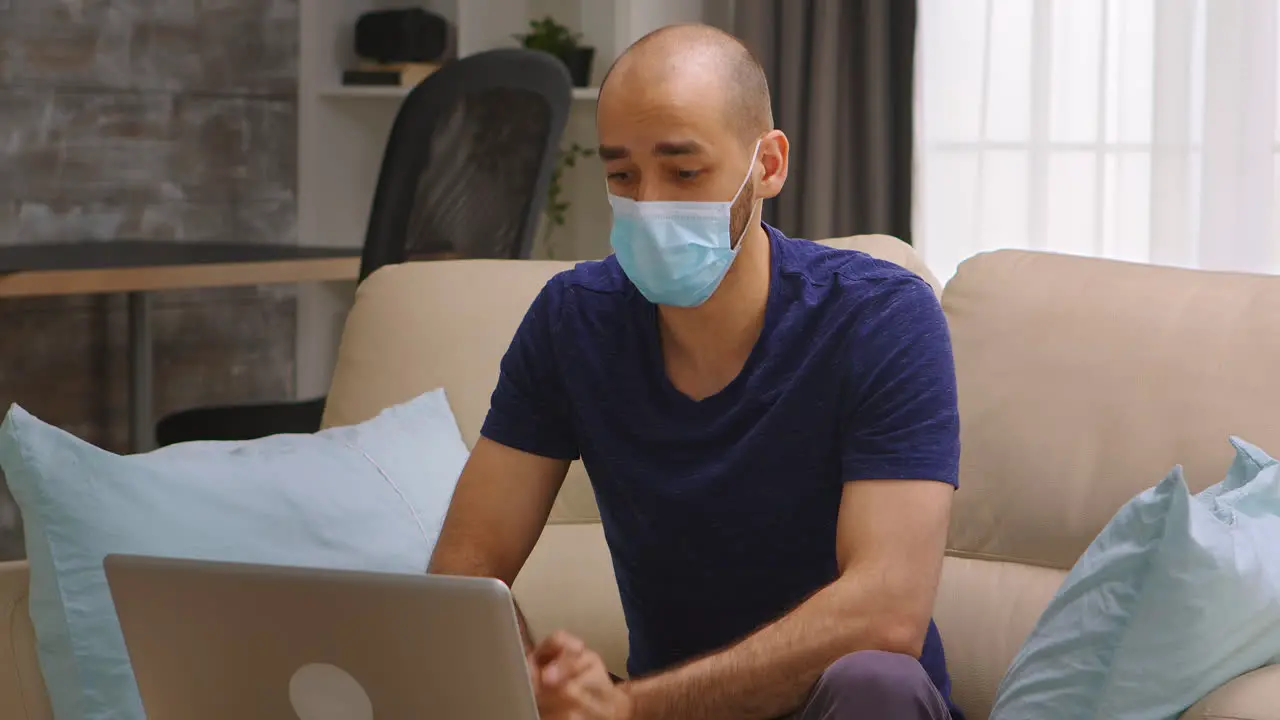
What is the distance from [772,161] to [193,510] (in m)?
0.69

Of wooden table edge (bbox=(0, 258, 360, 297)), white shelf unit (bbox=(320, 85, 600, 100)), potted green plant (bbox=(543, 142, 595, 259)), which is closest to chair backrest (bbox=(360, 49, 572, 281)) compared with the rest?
wooden table edge (bbox=(0, 258, 360, 297))

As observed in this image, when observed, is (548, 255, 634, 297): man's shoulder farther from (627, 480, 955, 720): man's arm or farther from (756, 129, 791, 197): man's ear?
(627, 480, 955, 720): man's arm

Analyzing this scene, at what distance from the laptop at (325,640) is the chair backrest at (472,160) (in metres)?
1.40

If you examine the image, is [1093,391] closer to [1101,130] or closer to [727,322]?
[727,322]

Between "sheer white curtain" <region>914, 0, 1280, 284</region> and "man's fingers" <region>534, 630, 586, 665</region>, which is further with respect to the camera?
"sheer white curtain" <region>914, 0, 1280, 284</region>

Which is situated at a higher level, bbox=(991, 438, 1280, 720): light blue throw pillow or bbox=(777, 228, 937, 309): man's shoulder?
bbox=(777, 228, 937, 309): man's shoulder

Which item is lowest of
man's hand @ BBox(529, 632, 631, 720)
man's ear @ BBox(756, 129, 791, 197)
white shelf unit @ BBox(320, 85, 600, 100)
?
man's hand @ BBox(529, 632, 631, 720)

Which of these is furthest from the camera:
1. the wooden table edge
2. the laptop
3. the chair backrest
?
the wooden table edge

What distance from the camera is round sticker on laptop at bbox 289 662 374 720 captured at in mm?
1067

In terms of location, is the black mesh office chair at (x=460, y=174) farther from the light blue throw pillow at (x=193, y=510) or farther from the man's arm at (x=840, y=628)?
the man's arm at (x=840, y=628)

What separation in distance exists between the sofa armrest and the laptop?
62 cm

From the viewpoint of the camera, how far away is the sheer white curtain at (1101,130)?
9.40 ft

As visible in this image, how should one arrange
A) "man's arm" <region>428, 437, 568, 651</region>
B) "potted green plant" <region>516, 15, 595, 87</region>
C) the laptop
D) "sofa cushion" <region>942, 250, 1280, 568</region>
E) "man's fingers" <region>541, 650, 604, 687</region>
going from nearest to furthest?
the laptop
"man's fingers" <region>541, 650, 604, 687</region>
"man's arm" <region>428, 437, 568, 651</region>
"sofa cushion" <region>942, 250, 1280, 568</region>
"potted green plant" <region>516, 15, 595, 87</region>

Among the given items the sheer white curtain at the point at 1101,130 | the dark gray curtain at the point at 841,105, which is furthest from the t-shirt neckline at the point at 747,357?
the dark gray curtain at the point at 841,105
